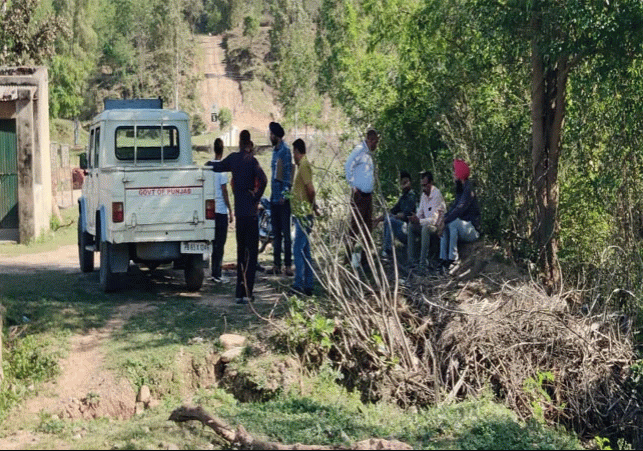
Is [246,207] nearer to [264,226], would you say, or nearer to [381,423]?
[381,423]

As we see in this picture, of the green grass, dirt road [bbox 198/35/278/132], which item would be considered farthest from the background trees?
dirt road [bbox 198/35/278/132]

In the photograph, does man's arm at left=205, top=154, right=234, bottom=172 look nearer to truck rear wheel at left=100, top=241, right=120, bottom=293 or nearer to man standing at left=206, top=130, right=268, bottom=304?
man standing at left=206, top=130, right=268, bottom=304

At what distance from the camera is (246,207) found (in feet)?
36.5

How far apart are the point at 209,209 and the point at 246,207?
0.69m

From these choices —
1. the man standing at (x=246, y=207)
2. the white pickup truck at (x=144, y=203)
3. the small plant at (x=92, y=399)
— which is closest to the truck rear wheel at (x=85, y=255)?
the white pickup truck at (x=144, y=203)

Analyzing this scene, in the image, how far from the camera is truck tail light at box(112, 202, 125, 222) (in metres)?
11.3

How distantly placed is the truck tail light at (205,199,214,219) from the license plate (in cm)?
33

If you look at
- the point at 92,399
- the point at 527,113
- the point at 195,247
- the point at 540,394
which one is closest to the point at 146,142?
the point at 195,247

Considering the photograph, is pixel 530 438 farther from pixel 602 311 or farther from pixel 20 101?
pixel 20 101

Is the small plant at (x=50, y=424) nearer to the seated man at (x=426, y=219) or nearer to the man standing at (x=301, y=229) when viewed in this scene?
the man standing at (x=301, y=229)

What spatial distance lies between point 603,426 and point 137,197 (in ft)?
18.2

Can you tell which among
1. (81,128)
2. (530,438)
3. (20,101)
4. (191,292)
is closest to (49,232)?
(20,101)

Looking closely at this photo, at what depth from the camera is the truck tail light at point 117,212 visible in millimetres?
11273

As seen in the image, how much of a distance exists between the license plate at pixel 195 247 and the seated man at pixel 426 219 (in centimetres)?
248
